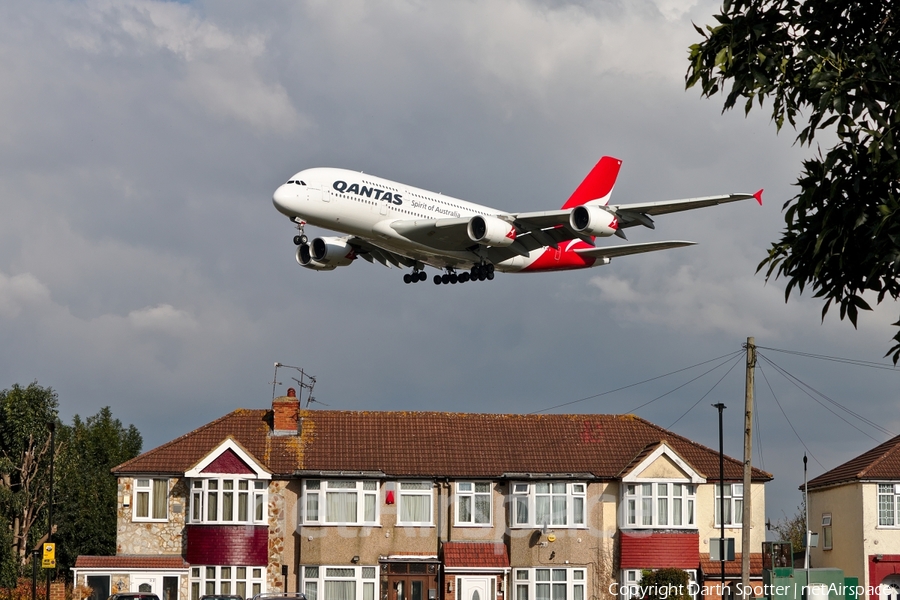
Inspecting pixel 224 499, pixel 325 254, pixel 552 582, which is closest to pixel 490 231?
pixel 325 254

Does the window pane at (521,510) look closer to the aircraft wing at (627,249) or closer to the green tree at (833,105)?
the aircraft wing at (627,249)

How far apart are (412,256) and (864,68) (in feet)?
104

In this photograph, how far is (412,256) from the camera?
47219 mm

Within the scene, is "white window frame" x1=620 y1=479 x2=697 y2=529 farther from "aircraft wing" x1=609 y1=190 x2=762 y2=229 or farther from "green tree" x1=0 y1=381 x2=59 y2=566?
"green tree" x1=0 y1=381 x2=59 y2=566

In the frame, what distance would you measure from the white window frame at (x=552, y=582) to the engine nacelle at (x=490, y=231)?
12.3 m

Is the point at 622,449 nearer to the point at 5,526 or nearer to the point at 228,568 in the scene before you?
the point at 228,568

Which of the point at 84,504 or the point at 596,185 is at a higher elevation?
the point at 596,185

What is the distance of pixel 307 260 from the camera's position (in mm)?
48438

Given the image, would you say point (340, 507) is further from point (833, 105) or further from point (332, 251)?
point (833, 105)

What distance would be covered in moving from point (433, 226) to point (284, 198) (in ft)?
17.2

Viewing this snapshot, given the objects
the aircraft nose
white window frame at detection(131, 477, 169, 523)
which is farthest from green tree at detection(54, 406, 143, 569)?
the aircraft nose

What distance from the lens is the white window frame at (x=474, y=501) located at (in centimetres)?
4741

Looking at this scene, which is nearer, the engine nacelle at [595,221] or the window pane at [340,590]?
the engine nacelle at [595,221]

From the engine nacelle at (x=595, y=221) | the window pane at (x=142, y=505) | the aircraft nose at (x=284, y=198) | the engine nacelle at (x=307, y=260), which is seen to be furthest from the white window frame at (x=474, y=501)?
the aircraft nose at (x=284, y=198)
